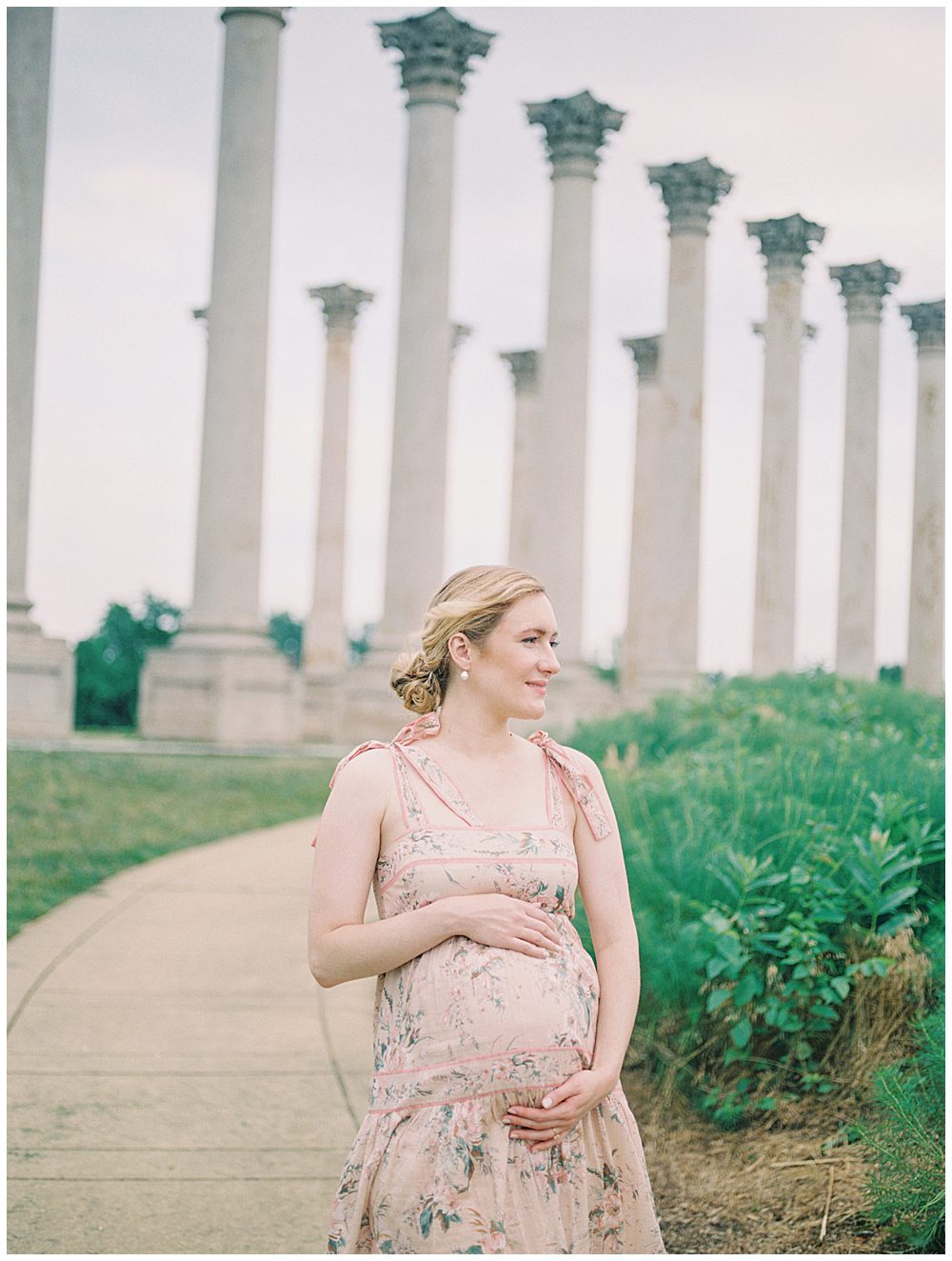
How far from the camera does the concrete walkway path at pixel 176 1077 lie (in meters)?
13.3

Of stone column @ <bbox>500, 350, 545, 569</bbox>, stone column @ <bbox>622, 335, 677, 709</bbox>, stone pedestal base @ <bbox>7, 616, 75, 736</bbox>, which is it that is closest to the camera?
stone pedestal base @ <bbox>7, 616, 75, 736</bbox>

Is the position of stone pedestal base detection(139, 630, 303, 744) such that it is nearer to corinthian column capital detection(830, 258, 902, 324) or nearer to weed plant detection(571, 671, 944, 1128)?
weed plant detection(571, 671, 944, 1128)

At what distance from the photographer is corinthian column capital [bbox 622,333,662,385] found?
91.3 metres

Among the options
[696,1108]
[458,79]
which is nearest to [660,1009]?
[696,1108]

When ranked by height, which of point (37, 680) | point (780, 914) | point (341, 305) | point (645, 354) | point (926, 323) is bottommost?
point (780, 914)

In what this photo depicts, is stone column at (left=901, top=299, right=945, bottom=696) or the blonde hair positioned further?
stone column at (left=901, top=299, right=945, bottom=696)

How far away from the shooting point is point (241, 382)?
53438 mm

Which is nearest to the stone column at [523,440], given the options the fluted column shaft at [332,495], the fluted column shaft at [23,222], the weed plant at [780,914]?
A: the fluted column shaft at [332,495]

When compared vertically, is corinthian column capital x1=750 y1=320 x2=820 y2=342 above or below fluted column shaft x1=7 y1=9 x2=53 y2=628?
above

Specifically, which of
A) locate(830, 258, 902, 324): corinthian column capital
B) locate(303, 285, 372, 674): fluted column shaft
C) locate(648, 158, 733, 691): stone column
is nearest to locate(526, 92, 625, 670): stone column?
locate(648, 158, 733, 691): stone column

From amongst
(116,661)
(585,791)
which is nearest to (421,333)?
(585,791)

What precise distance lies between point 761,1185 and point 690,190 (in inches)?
2571

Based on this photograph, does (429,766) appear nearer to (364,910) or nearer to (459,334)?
(364,910)

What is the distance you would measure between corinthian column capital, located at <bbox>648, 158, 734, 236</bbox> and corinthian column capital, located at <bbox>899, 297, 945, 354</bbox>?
65.1ft
